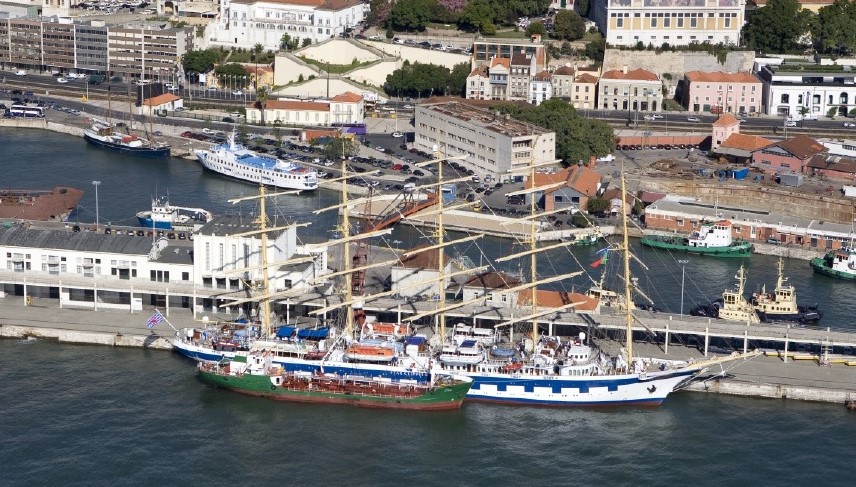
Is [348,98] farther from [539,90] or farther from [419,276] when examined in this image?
[419,276]

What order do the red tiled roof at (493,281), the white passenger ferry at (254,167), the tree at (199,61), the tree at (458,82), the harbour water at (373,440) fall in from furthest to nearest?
the tree at (199,61)
the tree at (458,82)
the white passenger ferry at (254,167)
the red tiled roof at (493,281)
the harbour water at (373,440)

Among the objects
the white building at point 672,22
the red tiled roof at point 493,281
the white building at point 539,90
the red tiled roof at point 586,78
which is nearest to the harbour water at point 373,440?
the red tiled roof at point 493,281

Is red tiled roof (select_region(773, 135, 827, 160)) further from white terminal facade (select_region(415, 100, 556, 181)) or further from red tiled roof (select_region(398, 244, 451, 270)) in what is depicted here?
red tiled roof (select_region(398, 244, 451, 270))

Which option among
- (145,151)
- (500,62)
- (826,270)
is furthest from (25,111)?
(826,270)

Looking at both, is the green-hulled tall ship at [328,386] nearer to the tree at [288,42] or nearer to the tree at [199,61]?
the tree at [199,61]

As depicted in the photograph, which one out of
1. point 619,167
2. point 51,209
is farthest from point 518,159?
point 51,209

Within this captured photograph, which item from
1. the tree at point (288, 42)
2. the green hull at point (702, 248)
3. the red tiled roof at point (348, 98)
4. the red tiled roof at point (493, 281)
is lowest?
the green hull at point (702, 248)

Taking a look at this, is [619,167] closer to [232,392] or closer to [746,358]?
[746,358]
